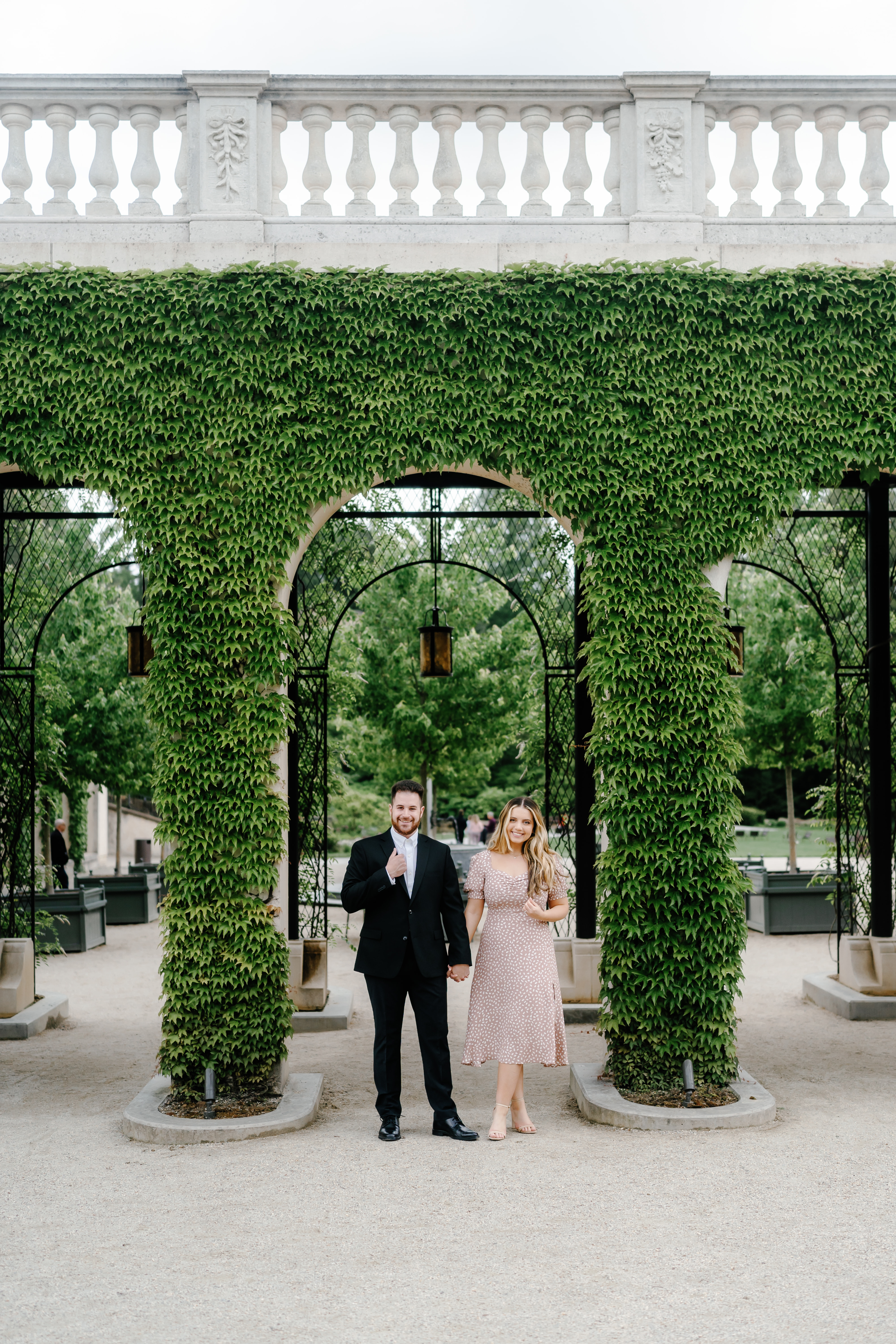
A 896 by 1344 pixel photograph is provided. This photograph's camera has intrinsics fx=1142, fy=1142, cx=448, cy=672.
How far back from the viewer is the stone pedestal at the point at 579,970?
9.35m

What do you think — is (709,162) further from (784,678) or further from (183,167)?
(784,678)

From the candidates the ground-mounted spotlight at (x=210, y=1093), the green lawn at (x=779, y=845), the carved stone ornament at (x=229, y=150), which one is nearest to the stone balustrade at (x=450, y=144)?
the carved stone ornament at (x=229, y=150)

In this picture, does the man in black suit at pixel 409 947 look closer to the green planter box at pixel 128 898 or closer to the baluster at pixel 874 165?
the baluster at pixel 874 165

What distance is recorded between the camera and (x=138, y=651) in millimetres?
8633

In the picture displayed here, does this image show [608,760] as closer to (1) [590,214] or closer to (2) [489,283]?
(2) [489,283]

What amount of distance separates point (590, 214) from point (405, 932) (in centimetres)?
458

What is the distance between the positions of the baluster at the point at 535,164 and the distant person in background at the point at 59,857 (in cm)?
1076

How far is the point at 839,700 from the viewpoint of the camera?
9.89m

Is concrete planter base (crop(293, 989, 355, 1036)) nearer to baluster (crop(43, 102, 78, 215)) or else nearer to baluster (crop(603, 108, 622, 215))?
baluster (crop(43, 102, 78, 215))

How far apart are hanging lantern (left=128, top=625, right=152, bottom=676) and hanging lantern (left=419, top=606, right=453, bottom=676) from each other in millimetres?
2351

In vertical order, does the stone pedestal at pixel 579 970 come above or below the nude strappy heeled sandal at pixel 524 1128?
above

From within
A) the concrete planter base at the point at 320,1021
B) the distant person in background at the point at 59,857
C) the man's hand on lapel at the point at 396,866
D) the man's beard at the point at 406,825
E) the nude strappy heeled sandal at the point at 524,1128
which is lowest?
the concrete planter base at the point at 320,1021

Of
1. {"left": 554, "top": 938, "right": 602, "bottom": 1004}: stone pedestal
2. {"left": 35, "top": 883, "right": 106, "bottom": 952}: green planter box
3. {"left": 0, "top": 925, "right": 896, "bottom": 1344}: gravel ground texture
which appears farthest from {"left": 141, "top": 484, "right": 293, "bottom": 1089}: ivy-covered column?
{"left": 35, "top": 883, "right": 106, "bottom": 952}: green planter box

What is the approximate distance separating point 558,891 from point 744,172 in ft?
15.5
